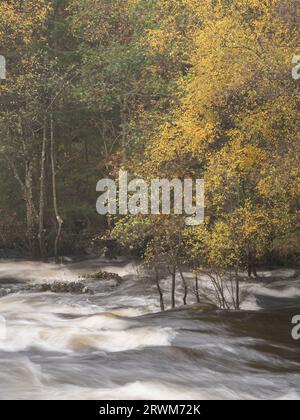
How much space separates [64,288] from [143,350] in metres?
8.47

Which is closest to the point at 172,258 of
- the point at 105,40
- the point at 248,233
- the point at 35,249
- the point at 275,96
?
the point at 248,233

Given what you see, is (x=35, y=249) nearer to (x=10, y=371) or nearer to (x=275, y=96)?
(x=275, y=96)

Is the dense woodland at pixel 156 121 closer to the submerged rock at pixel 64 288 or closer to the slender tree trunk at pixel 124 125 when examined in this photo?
the slender tree trunk at pixel 124 125

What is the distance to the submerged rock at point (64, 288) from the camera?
834 inches

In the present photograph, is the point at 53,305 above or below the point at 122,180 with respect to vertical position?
below

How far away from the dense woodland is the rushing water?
1.81 metres

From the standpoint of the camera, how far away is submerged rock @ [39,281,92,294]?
21172 mm

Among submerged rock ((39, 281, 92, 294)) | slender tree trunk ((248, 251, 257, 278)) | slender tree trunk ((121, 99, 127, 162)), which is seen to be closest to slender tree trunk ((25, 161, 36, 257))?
slender tree trunk ((121, 99, 127, 162))

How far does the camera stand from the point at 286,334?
14.8m

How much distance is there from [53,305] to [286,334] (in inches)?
270

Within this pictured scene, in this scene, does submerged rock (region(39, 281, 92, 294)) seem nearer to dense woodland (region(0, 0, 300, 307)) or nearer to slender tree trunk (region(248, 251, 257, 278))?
dense woodland (region(0, 0, 300, 307))

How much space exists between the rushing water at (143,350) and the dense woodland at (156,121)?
181 cm

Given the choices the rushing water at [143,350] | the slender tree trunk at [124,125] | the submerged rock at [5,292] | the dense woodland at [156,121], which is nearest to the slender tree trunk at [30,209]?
the dense woodland at [156,121]

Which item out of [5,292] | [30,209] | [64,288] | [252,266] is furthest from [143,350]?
[30,209]
